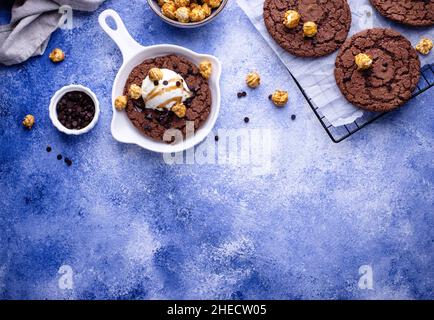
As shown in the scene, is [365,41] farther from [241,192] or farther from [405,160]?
[241,192]

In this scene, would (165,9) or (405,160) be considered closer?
(165,9)

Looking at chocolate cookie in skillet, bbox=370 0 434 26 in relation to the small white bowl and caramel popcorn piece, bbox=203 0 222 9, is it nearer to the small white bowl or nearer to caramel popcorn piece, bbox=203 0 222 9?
caramel popcorn piece, bbox=203 0 222 9

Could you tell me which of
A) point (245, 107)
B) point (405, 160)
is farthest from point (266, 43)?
point (405, 160)

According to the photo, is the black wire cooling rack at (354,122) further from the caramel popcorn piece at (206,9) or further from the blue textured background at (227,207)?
the caramel popcorn piece at (206,9)

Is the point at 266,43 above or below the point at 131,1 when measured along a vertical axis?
below

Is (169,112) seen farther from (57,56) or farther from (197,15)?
(57,56)
